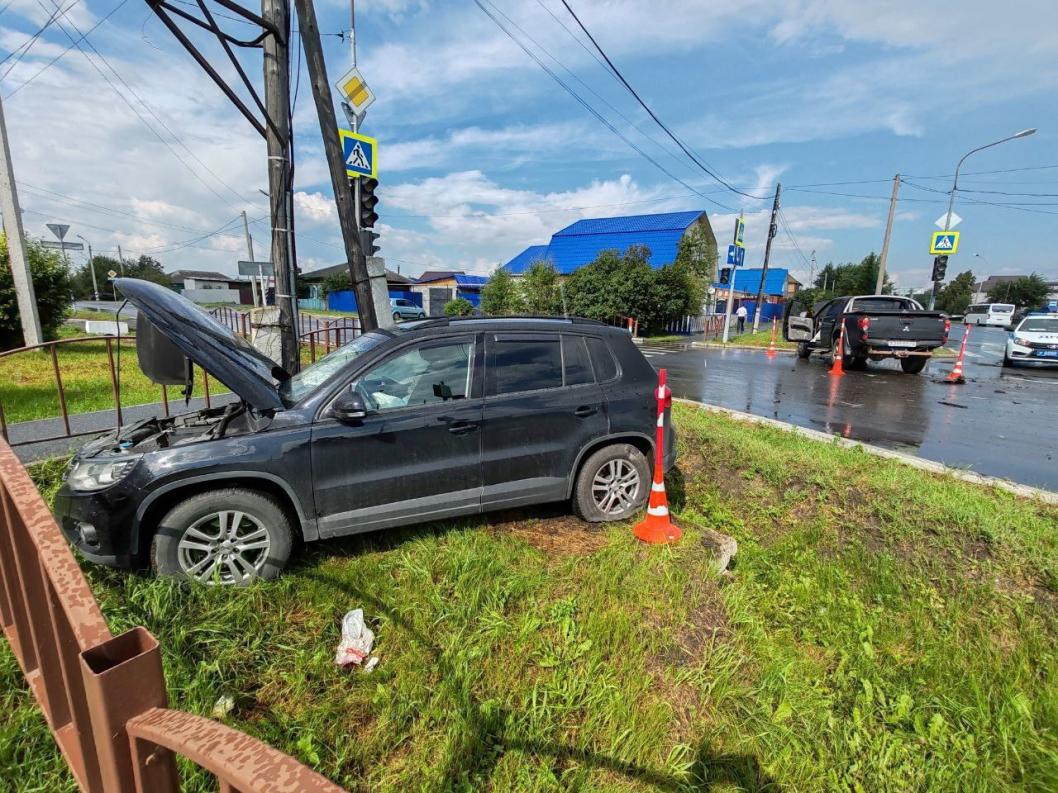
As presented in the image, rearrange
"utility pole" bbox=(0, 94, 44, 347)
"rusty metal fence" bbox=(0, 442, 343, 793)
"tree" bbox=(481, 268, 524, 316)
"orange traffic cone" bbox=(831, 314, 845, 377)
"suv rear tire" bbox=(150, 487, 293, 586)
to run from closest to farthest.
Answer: "rusty metal fence" bbox=(0, 442, 343, 793) < "suv rear tire" bbox=(150, 487, 293, 586) < "utility pole" bbox=(0, 94, 44, 347) < "orange traffic cone" bbox=(831, 314, 845, 377) < "tree" bbox=(481, 268, 524, 316)

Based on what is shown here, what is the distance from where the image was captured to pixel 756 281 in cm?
5300

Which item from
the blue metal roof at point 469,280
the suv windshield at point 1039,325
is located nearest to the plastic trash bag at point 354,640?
the suv windshield at point 1039,325

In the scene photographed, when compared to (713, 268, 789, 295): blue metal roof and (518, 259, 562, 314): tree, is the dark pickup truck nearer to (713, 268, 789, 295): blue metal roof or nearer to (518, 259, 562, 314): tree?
(518, 259, 562, 314): tree

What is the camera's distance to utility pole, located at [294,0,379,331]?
20.2ft

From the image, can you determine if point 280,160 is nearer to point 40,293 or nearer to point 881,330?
point 40,293

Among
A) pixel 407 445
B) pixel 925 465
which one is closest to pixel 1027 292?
pixel 925 465

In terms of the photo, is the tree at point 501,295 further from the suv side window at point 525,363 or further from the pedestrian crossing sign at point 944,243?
the suv side window at point 525,363

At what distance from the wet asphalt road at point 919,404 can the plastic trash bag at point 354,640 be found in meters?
6.42

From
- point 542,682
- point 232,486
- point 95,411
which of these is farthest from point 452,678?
point 95,411

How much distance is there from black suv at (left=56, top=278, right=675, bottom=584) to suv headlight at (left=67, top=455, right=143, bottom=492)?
0.04 feet

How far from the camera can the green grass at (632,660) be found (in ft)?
7.93

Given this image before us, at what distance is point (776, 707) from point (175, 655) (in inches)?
125

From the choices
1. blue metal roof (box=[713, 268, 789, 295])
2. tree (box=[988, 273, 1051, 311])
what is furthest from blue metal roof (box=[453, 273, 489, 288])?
tree (box=[988, 273, 1051, 311])

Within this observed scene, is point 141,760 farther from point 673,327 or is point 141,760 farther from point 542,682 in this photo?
point 673,327
